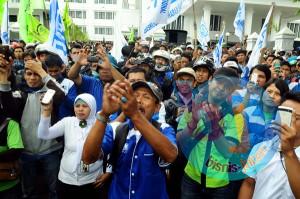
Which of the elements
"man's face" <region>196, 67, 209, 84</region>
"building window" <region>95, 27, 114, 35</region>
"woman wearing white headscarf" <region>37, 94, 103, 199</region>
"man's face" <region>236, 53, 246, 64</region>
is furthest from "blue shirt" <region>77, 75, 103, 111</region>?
"building window" <region>95, 27, 114, 35</region>

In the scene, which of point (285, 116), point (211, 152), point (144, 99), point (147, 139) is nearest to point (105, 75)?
point (144, 99)

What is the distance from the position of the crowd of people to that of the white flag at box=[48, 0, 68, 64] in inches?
46.4

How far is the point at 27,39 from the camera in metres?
7.91

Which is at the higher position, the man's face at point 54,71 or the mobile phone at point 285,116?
the man's face at point 54,71

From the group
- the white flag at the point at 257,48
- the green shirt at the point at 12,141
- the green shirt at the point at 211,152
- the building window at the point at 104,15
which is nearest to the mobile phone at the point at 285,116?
the green shirt at the point at 211,152

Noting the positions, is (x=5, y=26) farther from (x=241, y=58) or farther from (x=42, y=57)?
(x=241, y=58)

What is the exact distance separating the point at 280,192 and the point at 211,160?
0.49 meters

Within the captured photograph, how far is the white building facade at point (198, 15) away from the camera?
34.2 metres

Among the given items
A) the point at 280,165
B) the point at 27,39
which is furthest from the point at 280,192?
the point at 27,39

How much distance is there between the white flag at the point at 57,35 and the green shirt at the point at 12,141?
6.45ft

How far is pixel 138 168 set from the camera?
2.14 m

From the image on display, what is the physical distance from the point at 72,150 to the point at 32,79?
0.97 metres

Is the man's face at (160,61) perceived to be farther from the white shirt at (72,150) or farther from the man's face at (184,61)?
the white shirt at (72,150)

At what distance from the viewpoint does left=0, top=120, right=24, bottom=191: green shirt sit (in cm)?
305
